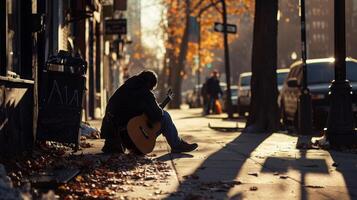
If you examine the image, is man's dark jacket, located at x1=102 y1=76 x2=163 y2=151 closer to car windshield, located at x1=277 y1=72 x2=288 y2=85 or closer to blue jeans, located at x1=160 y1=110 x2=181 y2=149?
blue jeans, located at x1=160 y1=110 x2=181 y2=149

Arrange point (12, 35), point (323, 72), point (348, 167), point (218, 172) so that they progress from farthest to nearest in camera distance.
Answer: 1. point (323, 72)
2. point (12, 35)
3. point (348, 167)
4. point (218, 172)

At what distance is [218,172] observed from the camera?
8.62 metres

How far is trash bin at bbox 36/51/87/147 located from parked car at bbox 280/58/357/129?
8068 mm

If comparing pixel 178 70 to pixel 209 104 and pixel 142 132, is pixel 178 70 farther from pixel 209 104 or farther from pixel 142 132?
pixel 142 132

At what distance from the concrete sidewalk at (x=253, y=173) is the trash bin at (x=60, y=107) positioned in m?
0.93

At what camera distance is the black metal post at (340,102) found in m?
12.0

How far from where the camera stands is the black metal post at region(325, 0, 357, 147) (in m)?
12.0

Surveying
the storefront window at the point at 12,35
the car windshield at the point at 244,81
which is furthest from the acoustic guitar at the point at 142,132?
the car windshield at the point at 244,81

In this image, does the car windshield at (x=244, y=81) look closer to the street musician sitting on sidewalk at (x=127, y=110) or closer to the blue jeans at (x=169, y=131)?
the blue jeans at (x=169, y=131)

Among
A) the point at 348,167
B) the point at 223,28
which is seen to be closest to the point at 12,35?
the point at 348,167

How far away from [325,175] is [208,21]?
3891cm

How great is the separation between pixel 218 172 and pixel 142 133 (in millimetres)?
2018

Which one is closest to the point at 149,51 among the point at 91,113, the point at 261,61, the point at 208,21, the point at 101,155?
the point at 208,21

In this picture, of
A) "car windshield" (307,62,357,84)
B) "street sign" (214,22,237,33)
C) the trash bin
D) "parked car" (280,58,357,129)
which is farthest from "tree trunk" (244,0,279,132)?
"street sign" (214,22,237,33)
